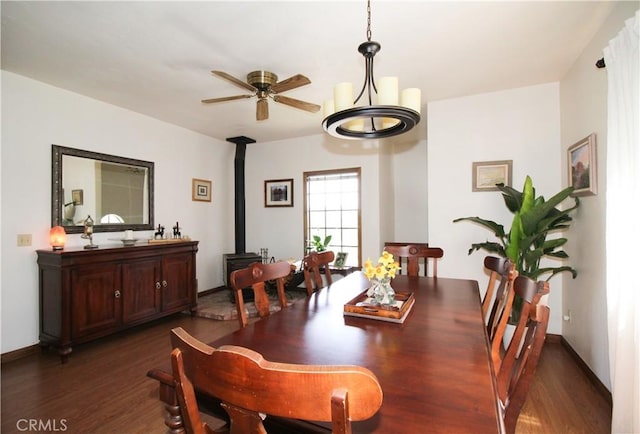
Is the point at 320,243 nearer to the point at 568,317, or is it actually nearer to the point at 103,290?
the point at 103,290

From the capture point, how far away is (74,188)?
10.9 feet

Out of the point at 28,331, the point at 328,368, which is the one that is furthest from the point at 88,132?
the point at 328,368

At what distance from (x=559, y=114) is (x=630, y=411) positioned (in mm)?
2686

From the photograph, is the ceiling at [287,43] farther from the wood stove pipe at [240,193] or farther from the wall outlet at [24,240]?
the wood stove pipe at [240,193]

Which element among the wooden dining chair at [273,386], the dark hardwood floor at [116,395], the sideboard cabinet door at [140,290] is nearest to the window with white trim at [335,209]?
the sideboard cabinet door at [140,290]

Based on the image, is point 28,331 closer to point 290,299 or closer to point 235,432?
point 290,299

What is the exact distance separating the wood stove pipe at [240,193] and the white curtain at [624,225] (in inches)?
177

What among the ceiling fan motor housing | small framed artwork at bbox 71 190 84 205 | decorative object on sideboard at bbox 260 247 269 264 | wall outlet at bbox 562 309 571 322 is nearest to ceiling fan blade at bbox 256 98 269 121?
the ceiling fan motor housing

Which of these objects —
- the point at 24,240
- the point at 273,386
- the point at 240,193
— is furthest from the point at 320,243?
the point at 273,386

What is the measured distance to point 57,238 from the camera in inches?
116

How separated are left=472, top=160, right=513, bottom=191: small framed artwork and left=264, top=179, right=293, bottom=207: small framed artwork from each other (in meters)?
2.96

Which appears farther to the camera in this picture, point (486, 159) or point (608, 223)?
point (486, 159)

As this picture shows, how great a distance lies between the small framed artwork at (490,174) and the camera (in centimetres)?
334

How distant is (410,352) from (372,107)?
1113 millimetres
